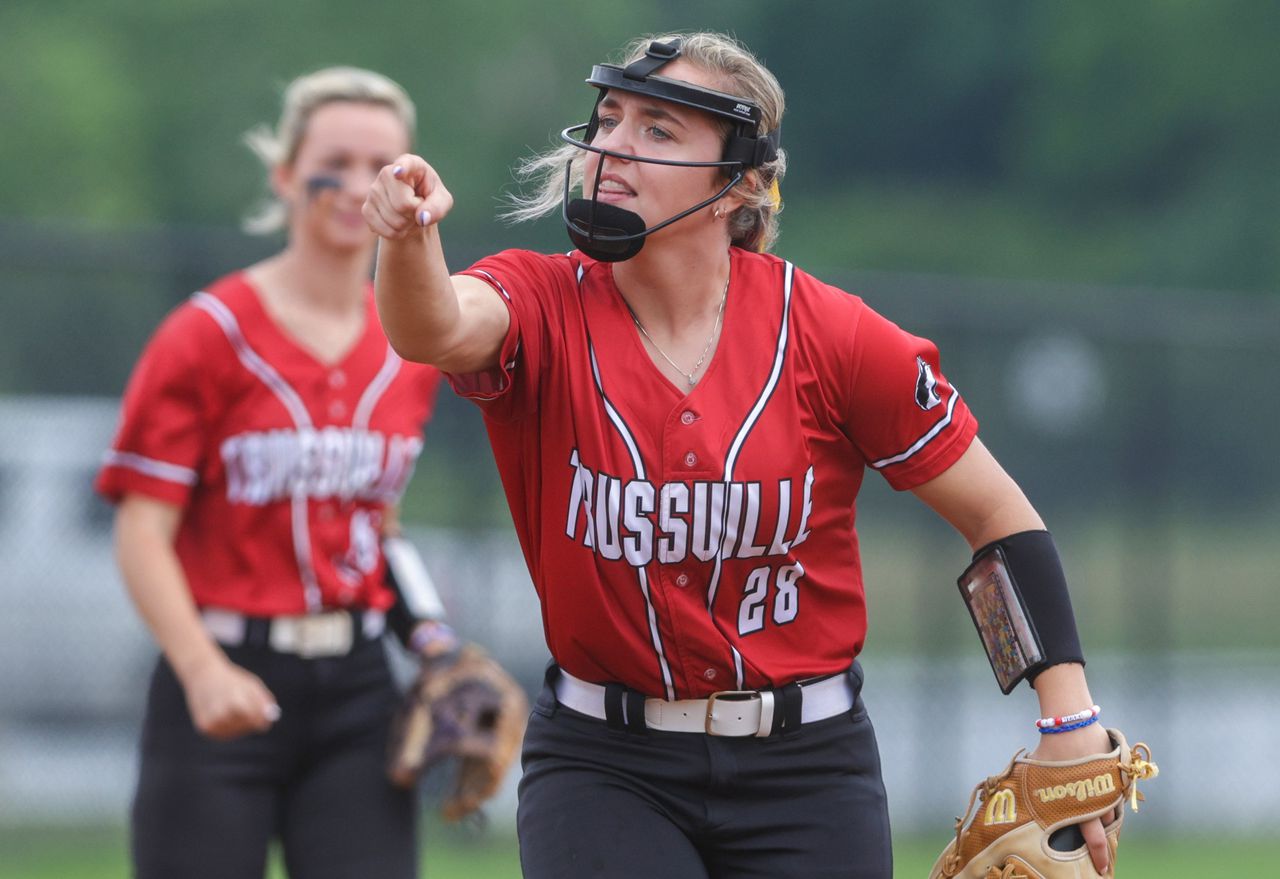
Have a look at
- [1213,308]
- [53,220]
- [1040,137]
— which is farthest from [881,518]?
[1040,137]

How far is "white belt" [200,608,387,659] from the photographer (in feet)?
13.6

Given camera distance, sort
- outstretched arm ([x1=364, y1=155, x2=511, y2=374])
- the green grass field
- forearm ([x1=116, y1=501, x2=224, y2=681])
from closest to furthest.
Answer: outstretched arm ([x1=364, y1=155, x2=511, y2=374]), forearm ([x1=116, y1=501, x2=224, y2=681]), the green grass field

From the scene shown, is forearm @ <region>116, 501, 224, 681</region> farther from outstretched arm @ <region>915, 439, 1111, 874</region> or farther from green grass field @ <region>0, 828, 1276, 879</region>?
green grass field @ <region>0, 828, 1276, 879</region>

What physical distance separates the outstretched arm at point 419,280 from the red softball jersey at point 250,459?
51.9 inches

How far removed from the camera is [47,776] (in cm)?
805

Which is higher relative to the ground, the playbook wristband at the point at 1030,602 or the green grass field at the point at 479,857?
the playbook wristband at the point at 1030,602

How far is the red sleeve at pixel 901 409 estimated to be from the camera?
A: 3201 mm

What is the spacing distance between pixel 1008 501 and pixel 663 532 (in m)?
0.66

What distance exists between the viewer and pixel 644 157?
3.16 metres

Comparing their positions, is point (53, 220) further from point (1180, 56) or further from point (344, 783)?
point (344, 783)

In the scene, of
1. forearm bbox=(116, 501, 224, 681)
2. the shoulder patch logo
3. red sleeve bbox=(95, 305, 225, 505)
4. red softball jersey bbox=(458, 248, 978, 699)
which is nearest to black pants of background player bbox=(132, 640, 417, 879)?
forearm bbox=(116, 501, 224, 681)

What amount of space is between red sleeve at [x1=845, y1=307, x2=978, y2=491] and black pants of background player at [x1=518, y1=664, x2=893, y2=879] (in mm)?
474

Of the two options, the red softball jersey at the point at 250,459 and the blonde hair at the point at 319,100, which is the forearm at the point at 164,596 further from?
the blonde hair at the point at 319,100

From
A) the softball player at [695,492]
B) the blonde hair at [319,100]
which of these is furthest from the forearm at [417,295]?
the blonde hair at [319,100]
